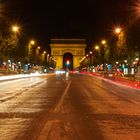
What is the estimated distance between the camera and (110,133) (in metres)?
11.5

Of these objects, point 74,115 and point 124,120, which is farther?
point 74,115

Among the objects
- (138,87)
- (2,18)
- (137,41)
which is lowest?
(138,87)

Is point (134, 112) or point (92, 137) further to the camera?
point (134, 112)

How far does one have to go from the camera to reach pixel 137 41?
5653cm

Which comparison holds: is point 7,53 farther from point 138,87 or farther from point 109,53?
point 138,87

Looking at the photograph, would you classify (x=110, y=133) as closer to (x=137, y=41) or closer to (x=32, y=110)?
(x=32, y=110)

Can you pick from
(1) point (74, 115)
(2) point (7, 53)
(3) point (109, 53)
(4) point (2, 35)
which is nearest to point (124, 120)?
(1) point (74, 115)

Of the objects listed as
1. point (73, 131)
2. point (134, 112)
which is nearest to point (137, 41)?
point (134, 112)

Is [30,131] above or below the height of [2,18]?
below

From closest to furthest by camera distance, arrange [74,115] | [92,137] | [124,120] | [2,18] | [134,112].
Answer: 1. [92,137]
2. [124,120]
3. [74,115]
4. [134,112]
5. [2,18]

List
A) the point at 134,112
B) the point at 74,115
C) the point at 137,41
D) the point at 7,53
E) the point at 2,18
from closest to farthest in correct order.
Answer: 1. the point at 74,115
2. the point at 134,112
3. the point at 137,41
4. the point at 2,18
5. the point at 7,53

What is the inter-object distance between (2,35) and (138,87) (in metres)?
40.0

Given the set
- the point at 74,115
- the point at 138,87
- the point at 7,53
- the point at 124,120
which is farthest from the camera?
the point at 7,53

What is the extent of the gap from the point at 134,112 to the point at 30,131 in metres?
6.25
